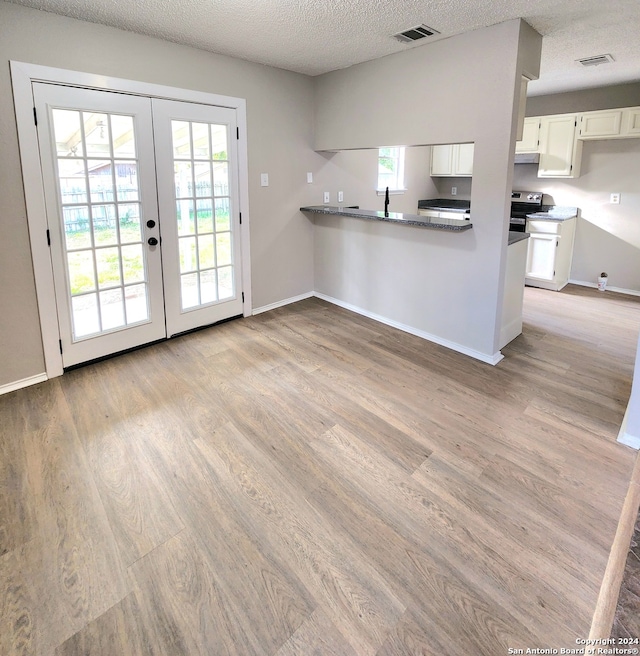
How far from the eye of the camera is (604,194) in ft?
16.8

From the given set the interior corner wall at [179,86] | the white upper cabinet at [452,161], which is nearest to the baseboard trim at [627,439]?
the interior corner wall at [179,86]

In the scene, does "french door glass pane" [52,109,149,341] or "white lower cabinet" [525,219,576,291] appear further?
"white lower cabinet" [525,219,576,291]

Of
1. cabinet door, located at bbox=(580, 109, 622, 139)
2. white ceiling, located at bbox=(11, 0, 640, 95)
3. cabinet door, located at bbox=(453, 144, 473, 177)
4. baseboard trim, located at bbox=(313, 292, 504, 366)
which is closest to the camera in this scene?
white ceiling, located at bbox=(11, 0, 640, 95)

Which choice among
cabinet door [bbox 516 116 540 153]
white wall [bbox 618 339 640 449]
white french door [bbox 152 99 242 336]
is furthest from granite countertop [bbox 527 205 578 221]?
white french door [bbox 152 99 242 336]

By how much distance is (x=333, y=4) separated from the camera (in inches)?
101

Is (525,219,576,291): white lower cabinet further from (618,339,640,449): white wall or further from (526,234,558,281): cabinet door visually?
(618,339,640,449): white wall

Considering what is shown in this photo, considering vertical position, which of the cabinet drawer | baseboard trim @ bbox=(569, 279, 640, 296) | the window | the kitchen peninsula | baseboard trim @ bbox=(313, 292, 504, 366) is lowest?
baseboard trim @ bbox=(313, 292, 504, 366)

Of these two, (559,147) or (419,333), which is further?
(559,147)

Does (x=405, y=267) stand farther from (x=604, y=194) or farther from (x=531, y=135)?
(x=604, y=194)

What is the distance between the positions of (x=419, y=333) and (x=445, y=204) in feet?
11.2

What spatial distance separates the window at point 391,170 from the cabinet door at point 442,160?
715mm

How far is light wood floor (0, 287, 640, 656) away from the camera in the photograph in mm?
1443

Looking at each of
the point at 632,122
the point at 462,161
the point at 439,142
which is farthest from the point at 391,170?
the point at 632,122

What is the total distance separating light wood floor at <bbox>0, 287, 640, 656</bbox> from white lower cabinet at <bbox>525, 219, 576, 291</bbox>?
6.53ft
